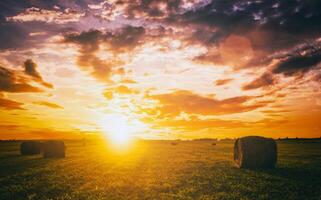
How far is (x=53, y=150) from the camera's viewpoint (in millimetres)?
37844

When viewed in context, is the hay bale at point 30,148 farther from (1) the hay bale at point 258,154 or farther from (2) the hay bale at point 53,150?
(1) the hay bale at point 258,154

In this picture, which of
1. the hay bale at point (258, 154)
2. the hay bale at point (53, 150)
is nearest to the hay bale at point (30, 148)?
the hay bale at point (53, 150)

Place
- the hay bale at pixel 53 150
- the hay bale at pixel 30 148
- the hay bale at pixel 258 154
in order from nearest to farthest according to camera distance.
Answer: the hay bale at pixel 258 154 < the hay bale at pixel 53 150 < the hay bale at pixel 30 148

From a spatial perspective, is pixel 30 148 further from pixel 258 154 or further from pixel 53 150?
pixel 258 154

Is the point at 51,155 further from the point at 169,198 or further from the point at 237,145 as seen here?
the point at 169,198

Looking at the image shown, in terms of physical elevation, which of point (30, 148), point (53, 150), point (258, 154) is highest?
point (258, 154)

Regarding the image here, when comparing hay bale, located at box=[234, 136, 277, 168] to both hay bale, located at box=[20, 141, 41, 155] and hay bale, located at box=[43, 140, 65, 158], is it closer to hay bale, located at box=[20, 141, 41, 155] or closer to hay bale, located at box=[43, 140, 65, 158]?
hay bale, located at box=[43, 140, 65, 158]

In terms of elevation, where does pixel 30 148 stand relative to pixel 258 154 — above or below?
below

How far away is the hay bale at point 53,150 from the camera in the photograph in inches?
1483

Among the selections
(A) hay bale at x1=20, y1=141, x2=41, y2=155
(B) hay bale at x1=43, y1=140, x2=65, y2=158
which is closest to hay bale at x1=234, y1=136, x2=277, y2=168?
(B) hay bale at x1=43, y1=140, x2=65, y2=158

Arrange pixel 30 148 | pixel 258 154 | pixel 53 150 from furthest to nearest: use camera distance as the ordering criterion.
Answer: pixel 30 148 → pixel 53 150 → pixel 258 154

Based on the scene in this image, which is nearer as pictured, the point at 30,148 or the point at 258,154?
the point at 258,154

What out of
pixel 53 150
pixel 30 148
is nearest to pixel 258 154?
pixel 53 150

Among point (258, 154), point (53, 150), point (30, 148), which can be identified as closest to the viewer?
point (258, 154)
